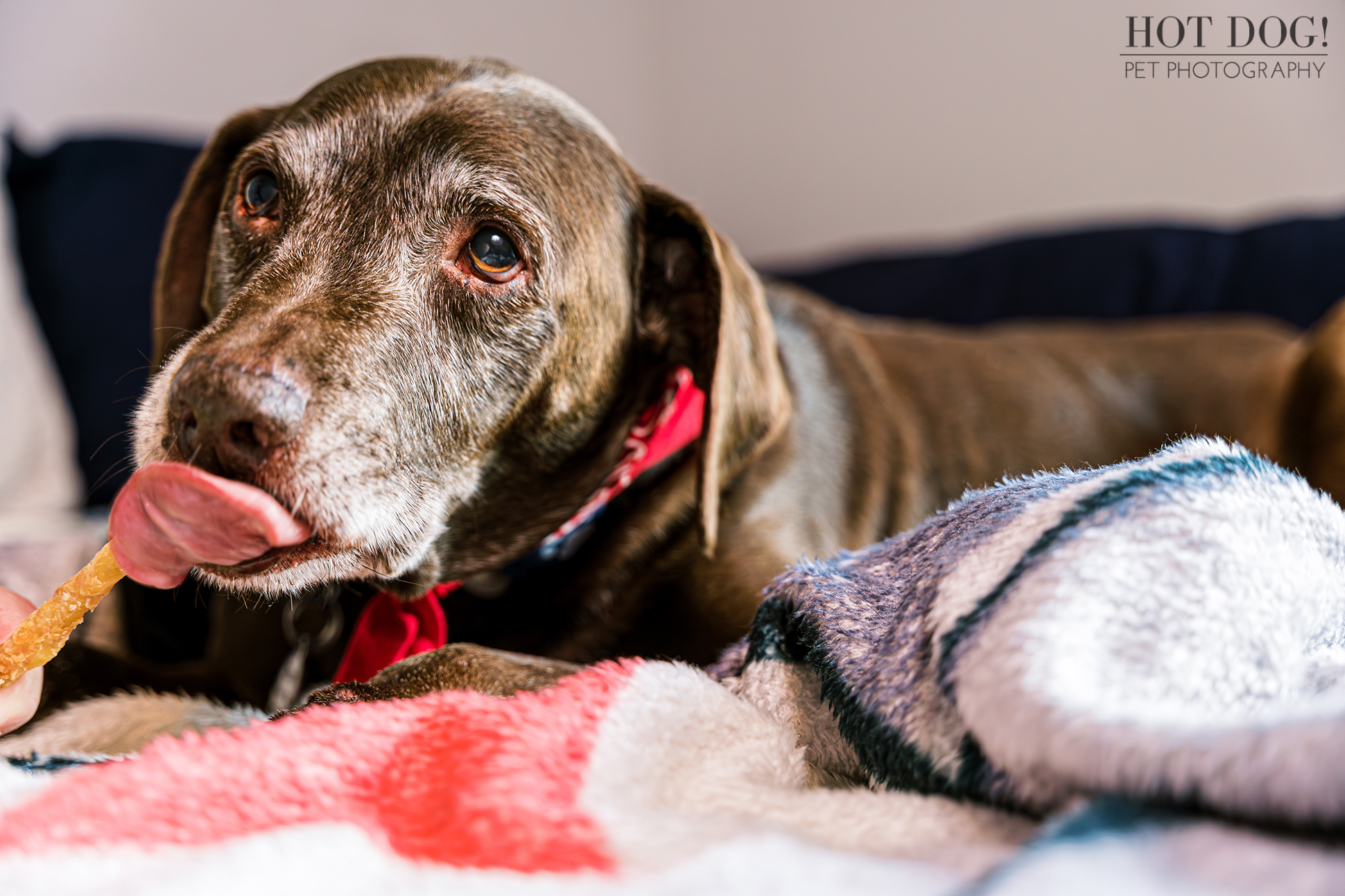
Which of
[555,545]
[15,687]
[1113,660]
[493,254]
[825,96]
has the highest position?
[825,96]

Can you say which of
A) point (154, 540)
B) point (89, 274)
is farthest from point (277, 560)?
point (89, 274)

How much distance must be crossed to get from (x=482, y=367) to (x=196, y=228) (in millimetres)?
700

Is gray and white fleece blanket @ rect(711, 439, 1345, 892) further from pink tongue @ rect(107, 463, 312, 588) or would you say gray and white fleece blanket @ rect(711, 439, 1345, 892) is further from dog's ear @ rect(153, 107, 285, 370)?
dog's ear @ rect(153, 107, 285, 370)

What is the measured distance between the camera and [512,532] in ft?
4.81

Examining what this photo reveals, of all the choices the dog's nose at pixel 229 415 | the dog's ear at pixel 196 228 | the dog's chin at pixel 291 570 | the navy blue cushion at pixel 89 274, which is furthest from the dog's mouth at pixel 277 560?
the navy blue cushion at pixel 89 274

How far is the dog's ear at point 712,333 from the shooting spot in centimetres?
137

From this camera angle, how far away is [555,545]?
58.8 inches

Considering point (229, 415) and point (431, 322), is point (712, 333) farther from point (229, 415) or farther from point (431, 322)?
point (229, 415)

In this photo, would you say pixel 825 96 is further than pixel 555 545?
Yes

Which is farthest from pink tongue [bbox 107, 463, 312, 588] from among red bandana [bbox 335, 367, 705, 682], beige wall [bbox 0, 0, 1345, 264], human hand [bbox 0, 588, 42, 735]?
beige wall [bbox 0, 0, 1345, 264]

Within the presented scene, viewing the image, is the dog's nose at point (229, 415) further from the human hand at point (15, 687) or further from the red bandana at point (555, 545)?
the red bandana at point (555, 545)

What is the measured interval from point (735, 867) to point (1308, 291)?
2.93 m

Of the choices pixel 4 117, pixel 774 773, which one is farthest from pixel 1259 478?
pixel 4 117

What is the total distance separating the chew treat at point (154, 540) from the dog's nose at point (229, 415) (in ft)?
0.20
